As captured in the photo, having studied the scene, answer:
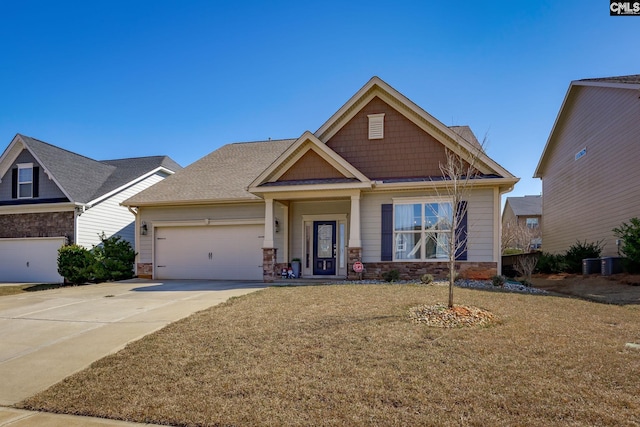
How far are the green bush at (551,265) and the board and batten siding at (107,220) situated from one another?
63.1 ft

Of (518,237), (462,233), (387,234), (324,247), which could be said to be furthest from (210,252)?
(518,237)

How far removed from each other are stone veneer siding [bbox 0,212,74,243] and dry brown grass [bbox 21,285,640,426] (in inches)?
516

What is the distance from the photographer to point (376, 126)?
13617 mm

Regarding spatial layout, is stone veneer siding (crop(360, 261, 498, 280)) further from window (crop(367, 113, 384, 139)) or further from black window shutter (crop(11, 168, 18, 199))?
black window shutter (crop(11, 168, 18, 199))

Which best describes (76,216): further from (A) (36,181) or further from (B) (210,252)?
(B) (210,252)

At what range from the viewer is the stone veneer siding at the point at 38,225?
17.0m

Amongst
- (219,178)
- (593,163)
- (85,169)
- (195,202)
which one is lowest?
(195,202)

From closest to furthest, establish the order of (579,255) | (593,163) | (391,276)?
(391,276) → (579,255) → (593,163)

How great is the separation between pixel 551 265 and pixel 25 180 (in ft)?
78.9

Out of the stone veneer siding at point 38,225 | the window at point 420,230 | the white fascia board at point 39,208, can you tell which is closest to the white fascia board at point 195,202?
the white fascia board at point 39,208

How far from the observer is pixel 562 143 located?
2116 centimetres

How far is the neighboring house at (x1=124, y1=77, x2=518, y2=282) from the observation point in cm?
1245

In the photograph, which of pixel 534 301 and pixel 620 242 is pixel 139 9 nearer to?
pixel 534 301

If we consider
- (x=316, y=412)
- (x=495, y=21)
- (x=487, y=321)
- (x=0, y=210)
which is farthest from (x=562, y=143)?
(x=0, y=210)
